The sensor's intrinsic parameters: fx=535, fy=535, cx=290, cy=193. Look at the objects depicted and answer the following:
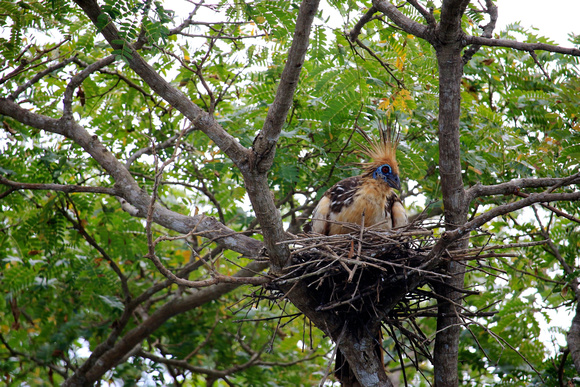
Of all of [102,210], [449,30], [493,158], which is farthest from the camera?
[102,210]

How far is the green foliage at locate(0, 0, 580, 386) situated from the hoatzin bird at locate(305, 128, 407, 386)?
0.23 meters

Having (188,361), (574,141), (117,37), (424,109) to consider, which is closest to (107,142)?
(117,37)

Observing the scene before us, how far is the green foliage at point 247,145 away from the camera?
523cm

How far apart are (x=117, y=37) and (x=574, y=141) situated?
167 inches

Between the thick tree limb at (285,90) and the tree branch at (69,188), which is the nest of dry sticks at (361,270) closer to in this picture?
the thick tree limb at (285,90)

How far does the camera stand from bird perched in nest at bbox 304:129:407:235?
5.18m

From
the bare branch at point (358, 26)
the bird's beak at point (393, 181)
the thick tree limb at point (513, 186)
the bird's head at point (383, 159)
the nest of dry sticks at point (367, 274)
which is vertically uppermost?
the bare branch at point (358, 26)

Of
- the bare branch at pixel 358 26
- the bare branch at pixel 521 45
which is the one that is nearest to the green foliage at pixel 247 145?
the bare branch at pixel 358 26

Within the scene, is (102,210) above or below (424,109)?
below

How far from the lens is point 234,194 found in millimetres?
6684

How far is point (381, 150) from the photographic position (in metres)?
5.52

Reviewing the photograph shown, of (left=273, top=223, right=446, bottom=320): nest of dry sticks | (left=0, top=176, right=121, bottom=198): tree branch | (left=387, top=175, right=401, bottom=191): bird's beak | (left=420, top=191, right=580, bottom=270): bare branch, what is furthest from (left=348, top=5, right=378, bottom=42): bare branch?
(left=0, top=176, right=121, bottom=198): tree branch

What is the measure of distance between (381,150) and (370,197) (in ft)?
1.96

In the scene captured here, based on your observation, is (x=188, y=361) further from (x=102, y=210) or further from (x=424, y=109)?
(x=424, y=109)
